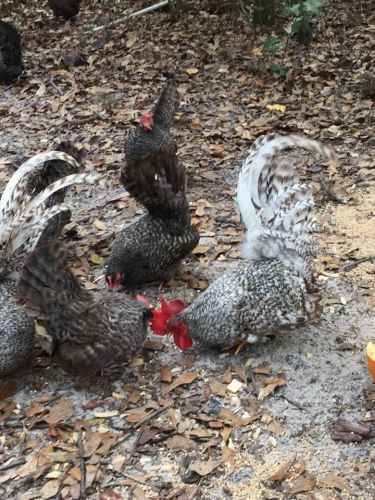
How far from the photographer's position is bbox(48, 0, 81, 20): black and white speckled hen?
12.8 metres

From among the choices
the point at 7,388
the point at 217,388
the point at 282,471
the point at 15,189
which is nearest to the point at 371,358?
the point at 282,471

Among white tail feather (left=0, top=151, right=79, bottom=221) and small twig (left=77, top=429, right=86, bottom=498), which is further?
white tail feather (left=0, top=151, right=79, bottom=221)

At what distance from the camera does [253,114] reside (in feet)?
28.2

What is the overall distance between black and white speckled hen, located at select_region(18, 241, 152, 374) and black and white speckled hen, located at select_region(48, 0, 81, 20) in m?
9.99

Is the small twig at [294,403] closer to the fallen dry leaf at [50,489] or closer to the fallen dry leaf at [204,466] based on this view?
the fallen dry leaf at [204,466]

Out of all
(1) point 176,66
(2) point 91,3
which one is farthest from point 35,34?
(1) point 176,66

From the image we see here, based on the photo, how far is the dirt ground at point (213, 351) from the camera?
386cm

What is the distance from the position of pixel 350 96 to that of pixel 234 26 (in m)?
3.51

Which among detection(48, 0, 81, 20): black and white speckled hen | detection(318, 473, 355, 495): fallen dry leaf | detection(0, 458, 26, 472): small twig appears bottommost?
detection(318, 473, 355, 495): fallen dry leaf

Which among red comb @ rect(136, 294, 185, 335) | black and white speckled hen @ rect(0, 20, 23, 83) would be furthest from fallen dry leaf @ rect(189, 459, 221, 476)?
black and white speckled hen @ rect(0, 20, 23, 83)

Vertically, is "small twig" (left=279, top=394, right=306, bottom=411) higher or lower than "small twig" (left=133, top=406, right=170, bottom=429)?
lower

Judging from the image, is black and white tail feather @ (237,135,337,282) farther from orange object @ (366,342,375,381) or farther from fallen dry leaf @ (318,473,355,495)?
fallen dry leaf @ (318,473,355,495)

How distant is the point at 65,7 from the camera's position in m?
12.9

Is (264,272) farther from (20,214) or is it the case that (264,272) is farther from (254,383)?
(20,214)
